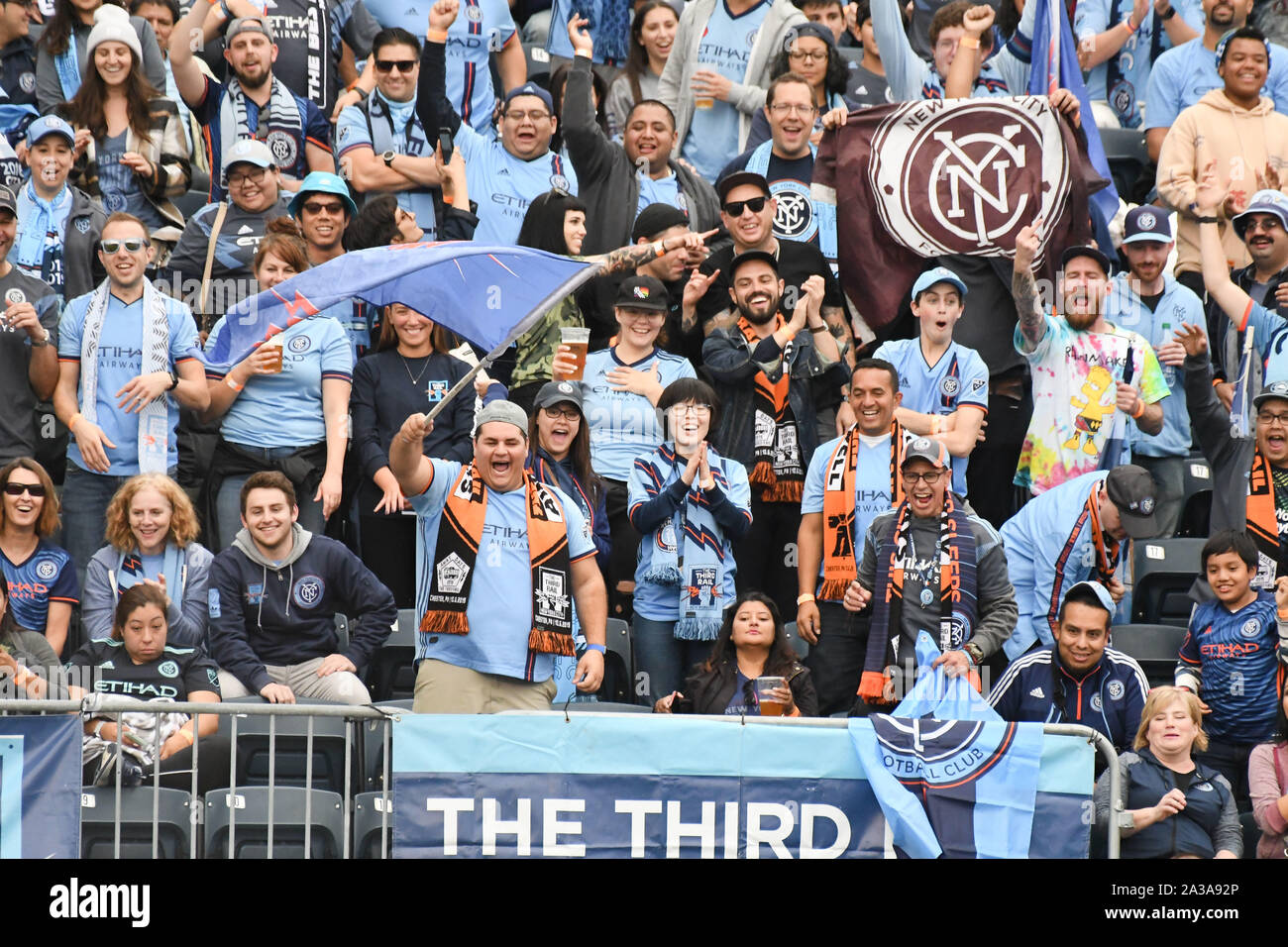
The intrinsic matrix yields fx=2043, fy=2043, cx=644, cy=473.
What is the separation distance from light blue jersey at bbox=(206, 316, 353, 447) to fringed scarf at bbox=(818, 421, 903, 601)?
2.62 metres

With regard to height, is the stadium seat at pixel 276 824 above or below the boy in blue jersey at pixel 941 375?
below

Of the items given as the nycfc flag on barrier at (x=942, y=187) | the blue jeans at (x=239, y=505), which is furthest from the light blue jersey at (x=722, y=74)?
the blue jeans at (x=239, y=505)

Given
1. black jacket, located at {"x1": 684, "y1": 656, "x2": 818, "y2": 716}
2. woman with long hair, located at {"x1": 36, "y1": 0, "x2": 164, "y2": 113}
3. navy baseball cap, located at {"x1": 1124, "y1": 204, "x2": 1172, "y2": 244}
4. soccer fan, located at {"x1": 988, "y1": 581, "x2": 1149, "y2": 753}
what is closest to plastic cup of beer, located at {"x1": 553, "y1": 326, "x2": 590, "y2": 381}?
black jacket, located at {"x1": 684, "y1": 656, "x2": 818, "y2": 716}

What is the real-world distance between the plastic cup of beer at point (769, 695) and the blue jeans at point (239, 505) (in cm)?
266

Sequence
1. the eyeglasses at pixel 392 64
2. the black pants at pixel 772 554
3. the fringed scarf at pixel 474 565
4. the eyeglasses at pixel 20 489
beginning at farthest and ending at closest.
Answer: the eyeglasses at pixel 392 64, the black pants at pixel 772 554, the eyeglasses at pixel 20 489, the fringed scarf at pixel 474 565

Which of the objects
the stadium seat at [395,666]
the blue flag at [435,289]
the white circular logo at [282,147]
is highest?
the white circular logo at [282,147]

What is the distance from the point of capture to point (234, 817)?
7859mm

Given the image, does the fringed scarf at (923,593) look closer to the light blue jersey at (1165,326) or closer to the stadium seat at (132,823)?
the light blue jersey at (1165,326)

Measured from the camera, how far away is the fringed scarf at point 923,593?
9453 millimetres

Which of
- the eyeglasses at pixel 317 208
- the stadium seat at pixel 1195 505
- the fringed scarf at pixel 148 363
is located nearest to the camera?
the fringed scarf at pixel 148 363

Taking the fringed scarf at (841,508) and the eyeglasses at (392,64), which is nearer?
the fringed scarf at (841,508)

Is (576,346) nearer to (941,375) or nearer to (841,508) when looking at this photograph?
(841,508)
